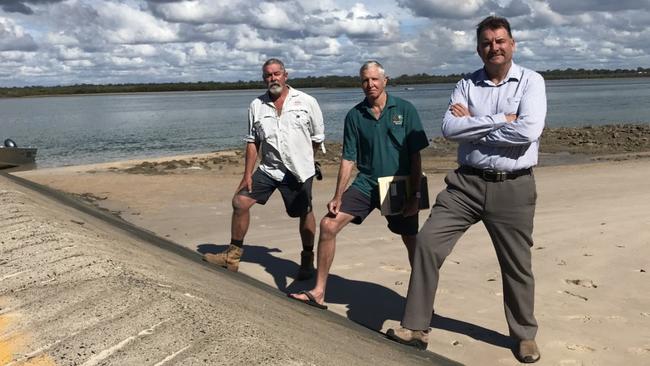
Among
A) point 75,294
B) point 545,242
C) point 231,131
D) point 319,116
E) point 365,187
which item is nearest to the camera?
point 75,294

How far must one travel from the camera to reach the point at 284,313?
13.2 ft

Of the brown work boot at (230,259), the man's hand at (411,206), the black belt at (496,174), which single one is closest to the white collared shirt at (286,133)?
the brown work boot at (230,259)

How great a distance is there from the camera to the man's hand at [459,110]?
157 inches

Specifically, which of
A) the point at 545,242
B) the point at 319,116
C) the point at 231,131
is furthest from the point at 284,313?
Result: the point at 231,131

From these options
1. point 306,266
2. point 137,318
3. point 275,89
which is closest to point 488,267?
point 306,266

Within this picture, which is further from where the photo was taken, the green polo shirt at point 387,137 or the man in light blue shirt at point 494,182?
the green polo shirt at point 387,137

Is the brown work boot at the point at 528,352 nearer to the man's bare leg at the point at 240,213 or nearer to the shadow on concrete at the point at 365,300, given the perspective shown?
the shadow on concrete at the point at 365,300

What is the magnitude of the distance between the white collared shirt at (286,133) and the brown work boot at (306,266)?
2.81 ft

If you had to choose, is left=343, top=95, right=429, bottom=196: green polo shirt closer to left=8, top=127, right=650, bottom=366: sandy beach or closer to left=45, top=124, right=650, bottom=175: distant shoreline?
left=8, top=127, right=650, bottom=366: sandy beach

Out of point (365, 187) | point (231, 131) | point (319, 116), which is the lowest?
point (231, 131)

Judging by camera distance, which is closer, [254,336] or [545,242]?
[254,336]

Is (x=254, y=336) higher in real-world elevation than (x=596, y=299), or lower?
higher

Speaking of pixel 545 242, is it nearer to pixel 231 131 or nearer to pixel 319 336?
→ pixel 319 336

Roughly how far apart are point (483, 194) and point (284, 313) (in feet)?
4.80
